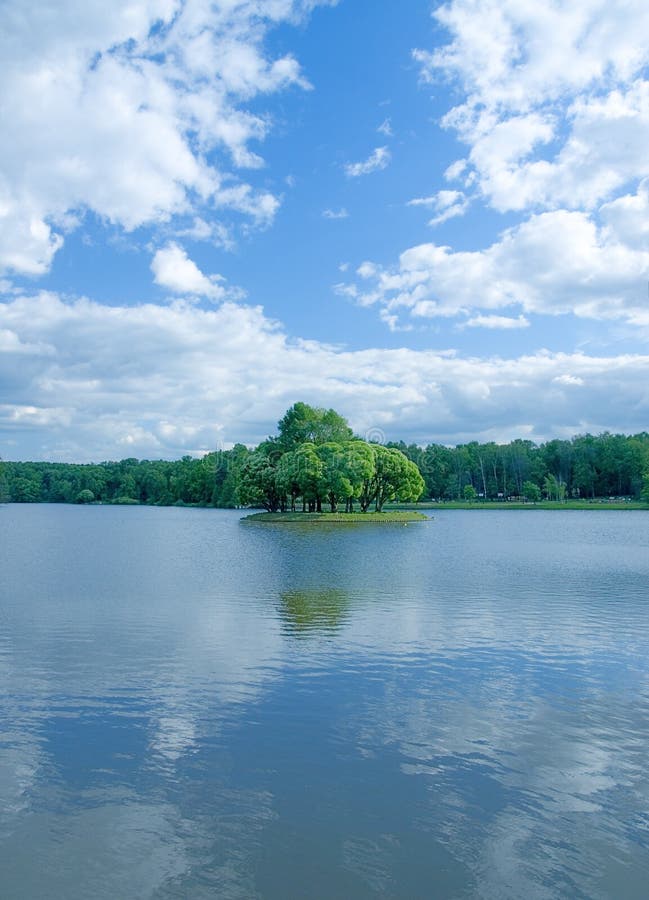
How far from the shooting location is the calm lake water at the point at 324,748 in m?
8.27

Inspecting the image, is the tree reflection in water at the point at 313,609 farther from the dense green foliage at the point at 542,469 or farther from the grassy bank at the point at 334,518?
the dense green foliage at the point at 542,469

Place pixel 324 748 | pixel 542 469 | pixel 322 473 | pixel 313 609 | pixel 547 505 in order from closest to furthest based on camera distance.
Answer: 1. pixel 324 748
2. pixel 313 609
3. pixel 322 473
4. pixel 547 505
5. pixel 542 469

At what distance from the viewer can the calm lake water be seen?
8.27 m

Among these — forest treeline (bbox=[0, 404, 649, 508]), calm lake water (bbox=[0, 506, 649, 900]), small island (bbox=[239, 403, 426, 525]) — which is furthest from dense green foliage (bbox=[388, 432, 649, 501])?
calm lake water (bbox=[0, 506, 649, 900])

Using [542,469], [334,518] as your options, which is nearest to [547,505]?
[542,469]

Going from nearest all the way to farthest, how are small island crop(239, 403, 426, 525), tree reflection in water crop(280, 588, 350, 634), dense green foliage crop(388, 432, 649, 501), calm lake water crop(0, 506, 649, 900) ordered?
calm lake water crop(0, 506, 649, 900), tree reflection in water crop(280, 588, 350, 634), small island crop(239, 403, 426, 525), dense green foliage crop(388, 432, 649, 501)

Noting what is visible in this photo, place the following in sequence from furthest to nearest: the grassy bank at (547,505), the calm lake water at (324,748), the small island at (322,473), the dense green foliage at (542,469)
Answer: the dense green foliage at (542,469)
the grassy bank at (547,505)
the small island at (322,473)
the calm lake water at (324,748)

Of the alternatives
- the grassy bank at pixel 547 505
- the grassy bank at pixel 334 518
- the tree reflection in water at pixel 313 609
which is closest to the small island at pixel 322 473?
the grassy bank at pixel 334 518

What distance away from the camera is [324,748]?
11875mm

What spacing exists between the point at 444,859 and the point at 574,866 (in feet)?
5.13

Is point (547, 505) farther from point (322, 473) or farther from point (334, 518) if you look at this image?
point (322, 473)

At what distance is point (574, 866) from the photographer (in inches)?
326

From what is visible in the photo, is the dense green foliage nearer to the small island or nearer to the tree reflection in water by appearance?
the small island

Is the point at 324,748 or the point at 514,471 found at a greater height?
the point at 514,471
